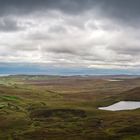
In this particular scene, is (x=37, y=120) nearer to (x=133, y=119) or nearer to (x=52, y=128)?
(x=52, y=128)

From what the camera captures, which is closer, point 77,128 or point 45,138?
point 45,138

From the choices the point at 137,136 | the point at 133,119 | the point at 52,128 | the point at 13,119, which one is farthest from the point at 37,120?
the point at 137,136

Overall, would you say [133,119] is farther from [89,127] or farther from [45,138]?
[45,138]

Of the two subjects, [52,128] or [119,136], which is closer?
[119,136]

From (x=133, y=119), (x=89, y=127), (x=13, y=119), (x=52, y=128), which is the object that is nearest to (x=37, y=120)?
(x=13, y=119)

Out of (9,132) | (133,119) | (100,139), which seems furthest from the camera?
(133,119)

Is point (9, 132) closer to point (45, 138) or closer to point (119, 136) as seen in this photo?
point (45, 138)

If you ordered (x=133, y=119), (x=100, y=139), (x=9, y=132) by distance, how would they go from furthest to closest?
(x=133, y=119)
(x=9, y=132)
(x=100, y=139)

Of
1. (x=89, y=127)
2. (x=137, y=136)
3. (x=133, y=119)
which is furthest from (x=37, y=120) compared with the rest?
(x=137, y=136)
